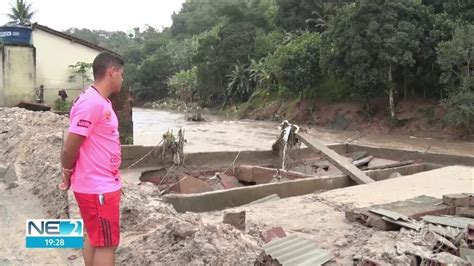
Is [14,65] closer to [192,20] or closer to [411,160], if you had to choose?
[411,160]

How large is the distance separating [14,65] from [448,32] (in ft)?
63.1

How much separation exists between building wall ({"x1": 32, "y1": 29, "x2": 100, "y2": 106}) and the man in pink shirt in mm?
20891

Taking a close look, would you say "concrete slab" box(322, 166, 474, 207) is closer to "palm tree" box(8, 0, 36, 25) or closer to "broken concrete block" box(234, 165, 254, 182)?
"broken concrete block" box(234, 165, 254, 182)

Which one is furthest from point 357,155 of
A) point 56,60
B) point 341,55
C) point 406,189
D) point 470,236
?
point 56,60

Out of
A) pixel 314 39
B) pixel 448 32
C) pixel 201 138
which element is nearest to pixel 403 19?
pixel 448 32

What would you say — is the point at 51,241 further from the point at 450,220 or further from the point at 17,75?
the point at 17,75

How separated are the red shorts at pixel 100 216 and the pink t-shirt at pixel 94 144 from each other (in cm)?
4

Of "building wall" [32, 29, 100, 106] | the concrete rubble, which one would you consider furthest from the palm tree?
the concrete rubble

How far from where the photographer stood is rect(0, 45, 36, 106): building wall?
1908 centimetres

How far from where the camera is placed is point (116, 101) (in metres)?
11.7

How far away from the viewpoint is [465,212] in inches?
252

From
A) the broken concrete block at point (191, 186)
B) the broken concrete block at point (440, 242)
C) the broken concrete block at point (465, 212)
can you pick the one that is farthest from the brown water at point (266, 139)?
the broken concrete block at point (440, 242)

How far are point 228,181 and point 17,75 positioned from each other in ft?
40.9

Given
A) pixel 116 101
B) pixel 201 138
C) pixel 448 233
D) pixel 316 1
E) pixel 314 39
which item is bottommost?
pixel 201 138
